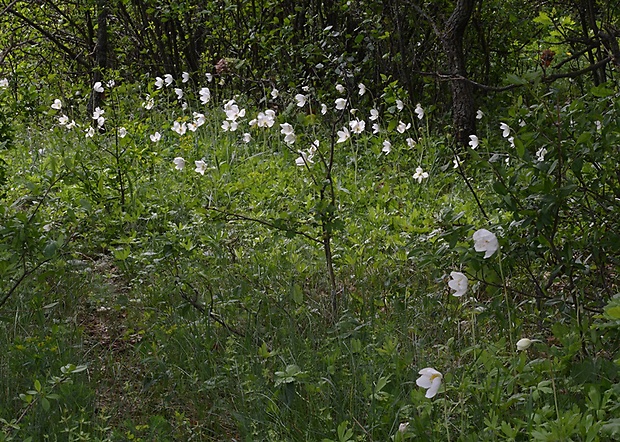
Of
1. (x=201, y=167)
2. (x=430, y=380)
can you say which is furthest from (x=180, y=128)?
(x=430, y=380)

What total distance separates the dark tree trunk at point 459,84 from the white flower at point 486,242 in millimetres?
3685

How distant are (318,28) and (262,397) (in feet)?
19.1

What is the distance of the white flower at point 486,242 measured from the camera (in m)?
2.51

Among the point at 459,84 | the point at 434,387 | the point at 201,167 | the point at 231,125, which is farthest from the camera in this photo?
the point at 231,125

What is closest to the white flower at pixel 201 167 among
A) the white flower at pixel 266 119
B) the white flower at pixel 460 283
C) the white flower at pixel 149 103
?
the white flower at pixel 266 119

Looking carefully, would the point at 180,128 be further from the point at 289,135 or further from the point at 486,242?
the point at 486,242

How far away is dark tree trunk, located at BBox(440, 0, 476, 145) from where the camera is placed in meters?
6.09

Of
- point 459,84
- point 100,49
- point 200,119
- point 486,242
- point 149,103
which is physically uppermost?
point 100,49

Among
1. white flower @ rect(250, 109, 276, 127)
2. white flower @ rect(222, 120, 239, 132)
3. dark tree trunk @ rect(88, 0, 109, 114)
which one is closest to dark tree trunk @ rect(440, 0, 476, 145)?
white flower @ rect(222, 120, 239, 132)

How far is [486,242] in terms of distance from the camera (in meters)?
2.53

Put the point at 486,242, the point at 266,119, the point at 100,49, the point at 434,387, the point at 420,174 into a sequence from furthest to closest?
the point at 100,49
the point at 420,174
the point at 266,119
the point at 486,242
the point at 434,387

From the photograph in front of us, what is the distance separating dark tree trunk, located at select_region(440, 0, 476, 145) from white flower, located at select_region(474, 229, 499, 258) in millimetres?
3685

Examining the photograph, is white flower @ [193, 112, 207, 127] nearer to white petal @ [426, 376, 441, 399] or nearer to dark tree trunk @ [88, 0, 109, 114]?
dark tree trunk @ [88, 0, 109, 114]

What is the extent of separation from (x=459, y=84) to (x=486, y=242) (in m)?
3.77
